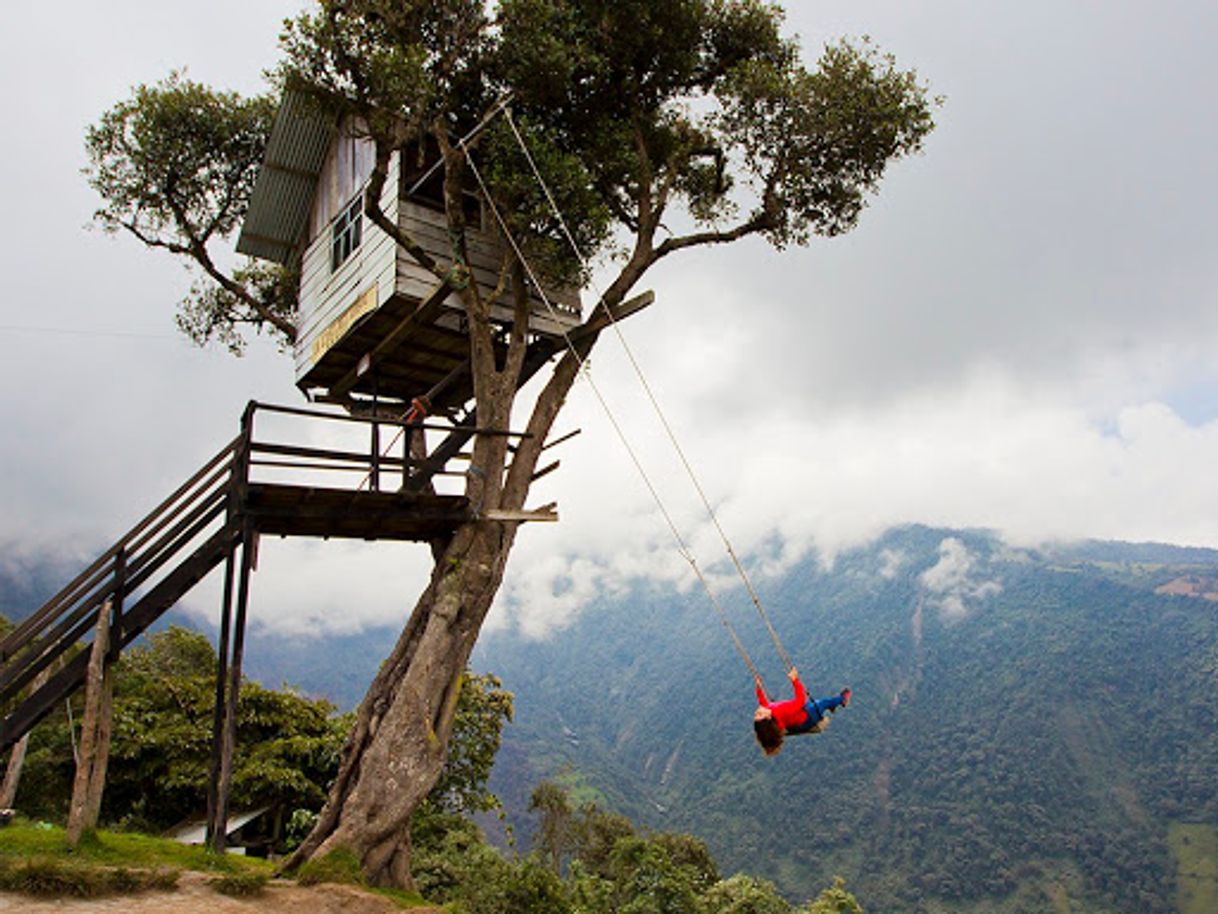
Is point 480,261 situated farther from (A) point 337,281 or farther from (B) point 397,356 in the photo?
(A) point 337,281

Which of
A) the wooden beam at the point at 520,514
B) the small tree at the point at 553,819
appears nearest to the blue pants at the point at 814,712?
the wooden beam at the point at 520,514

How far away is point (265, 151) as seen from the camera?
59.5ft

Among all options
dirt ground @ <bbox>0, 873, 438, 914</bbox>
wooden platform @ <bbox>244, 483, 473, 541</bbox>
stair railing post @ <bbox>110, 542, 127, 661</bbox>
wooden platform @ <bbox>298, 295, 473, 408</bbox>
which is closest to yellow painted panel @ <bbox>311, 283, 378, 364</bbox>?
wooden platform @ <bbox>298, 295, 473, 408</bbox>

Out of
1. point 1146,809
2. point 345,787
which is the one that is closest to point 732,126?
point 345,787

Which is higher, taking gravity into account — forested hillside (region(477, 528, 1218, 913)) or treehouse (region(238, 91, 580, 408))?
treehouse (region(238, 91, 580, 408))

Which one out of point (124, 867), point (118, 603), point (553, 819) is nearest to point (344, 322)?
point (118, 603)

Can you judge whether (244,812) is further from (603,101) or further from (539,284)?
(603,101)

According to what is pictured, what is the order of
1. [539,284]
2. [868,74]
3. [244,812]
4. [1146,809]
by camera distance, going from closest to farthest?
[539,284] → [868,74] → [244,812] → [1146,809]

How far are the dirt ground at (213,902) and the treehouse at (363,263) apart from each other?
30.2 feet

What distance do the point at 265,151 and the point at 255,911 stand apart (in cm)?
1471

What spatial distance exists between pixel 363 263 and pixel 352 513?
18.7ft

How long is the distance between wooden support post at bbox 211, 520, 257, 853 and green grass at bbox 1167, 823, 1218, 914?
146 meters

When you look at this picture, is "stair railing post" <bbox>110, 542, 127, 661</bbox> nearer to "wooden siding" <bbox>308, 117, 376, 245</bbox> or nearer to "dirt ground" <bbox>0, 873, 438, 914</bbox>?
"dirt ground" <bbox>0, 873, 438, 914</bbox>

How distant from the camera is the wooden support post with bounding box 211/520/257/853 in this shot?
10.6 m
